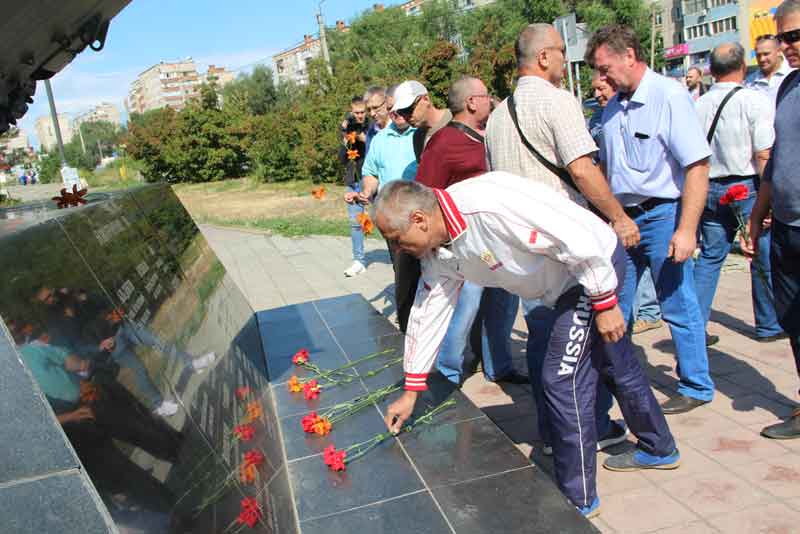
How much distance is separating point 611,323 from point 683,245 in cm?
111

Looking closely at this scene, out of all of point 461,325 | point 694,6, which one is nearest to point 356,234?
point 461,325

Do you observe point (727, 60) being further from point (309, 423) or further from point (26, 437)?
point (26, 437)

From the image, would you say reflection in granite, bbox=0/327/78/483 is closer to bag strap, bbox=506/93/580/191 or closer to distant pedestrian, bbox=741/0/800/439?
bag strap, bbox=506/93/580/191

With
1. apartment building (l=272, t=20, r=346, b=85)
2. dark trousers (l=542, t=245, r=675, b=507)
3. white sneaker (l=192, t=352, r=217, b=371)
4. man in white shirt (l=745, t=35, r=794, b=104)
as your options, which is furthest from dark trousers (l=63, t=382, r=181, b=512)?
apartment building (l=272, t=20, r=346, b=85)

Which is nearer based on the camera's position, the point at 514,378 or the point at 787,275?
the point at 787,275

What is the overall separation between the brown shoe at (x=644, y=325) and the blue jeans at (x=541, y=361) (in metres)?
1.87

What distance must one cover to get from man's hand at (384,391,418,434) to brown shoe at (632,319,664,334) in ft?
9.29

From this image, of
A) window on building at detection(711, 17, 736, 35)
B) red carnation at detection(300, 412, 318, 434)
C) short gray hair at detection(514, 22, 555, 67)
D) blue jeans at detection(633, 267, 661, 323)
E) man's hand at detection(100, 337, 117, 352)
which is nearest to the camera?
man's hand at detection(100, 337, 117, 352)

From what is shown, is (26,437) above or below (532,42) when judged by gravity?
below

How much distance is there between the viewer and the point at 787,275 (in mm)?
3297

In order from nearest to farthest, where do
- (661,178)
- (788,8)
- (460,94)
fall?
(788,8), (661,178), (460,94)

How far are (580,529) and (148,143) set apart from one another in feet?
85.8

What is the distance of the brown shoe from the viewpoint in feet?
17.0

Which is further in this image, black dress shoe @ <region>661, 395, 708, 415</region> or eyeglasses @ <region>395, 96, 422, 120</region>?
eyeglasses @ <region>395, 96, 422, 120</region>
